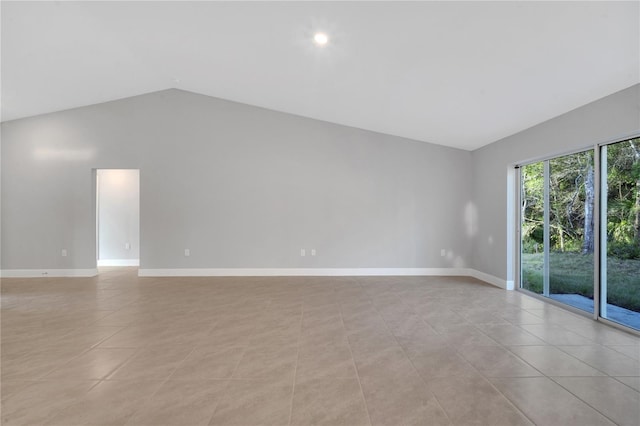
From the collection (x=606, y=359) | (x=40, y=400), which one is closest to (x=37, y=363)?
(x=40, y=400)

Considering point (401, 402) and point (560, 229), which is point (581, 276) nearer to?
point (560, 229)

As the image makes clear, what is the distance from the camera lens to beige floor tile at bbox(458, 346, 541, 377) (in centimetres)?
238

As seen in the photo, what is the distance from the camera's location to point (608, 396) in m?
2.07

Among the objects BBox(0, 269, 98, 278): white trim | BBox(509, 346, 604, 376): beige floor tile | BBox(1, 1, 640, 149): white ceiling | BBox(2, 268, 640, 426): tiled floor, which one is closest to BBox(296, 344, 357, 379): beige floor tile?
BBox(2, 268, 640, 426): tiled floor

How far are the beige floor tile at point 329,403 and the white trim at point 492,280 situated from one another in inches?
159

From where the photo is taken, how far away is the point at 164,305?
415cm

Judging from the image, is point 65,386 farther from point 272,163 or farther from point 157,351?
point 272,163

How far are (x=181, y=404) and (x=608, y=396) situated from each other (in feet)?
9.49

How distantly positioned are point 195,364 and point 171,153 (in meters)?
4.78

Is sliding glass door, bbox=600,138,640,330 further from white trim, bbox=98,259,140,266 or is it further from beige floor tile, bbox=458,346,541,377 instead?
white trim, bbox=98,259,140,266

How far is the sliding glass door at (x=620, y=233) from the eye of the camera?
3170 mm

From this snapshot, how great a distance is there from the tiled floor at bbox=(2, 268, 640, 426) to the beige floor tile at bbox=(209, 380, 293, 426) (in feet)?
0.03

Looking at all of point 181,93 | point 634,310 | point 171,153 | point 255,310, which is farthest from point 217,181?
point 634,310

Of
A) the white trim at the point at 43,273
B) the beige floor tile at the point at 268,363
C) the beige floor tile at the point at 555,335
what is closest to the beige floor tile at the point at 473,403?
the beige floor tile at the point at 268,363
